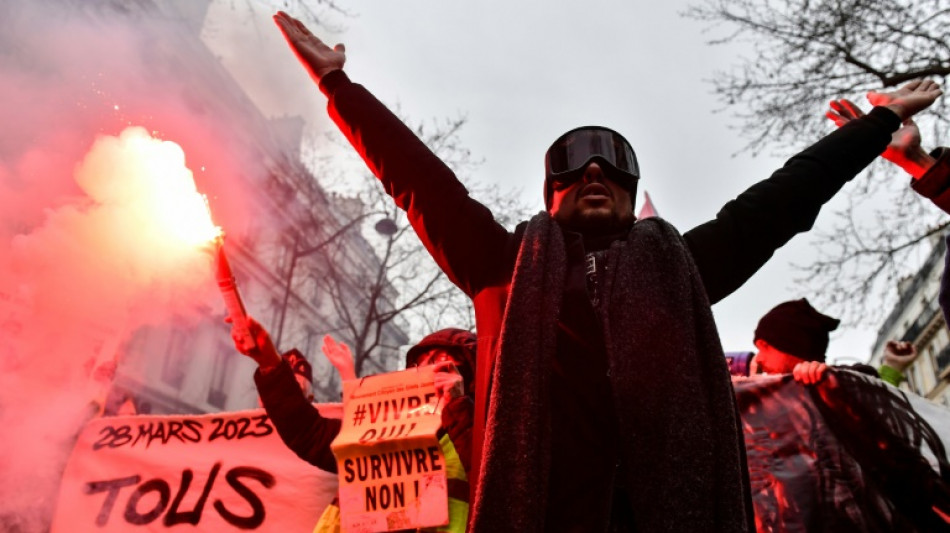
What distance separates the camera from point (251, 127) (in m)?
28.3

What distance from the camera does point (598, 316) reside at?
1571 millimetres

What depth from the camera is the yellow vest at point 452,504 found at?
11.5 feet

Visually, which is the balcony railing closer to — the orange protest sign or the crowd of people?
the orange protest sign

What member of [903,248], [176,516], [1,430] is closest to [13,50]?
[1,430]

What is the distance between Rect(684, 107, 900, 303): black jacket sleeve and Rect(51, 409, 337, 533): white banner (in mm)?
3509

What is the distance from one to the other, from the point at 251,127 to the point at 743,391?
89.4 ft

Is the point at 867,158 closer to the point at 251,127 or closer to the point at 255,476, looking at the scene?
the point at 255,476

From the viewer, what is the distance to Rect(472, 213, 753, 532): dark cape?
1294 millimetres

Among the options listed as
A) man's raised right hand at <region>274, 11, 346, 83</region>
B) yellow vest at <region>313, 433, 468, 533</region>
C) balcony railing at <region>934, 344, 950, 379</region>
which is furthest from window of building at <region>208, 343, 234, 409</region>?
balcony railing at <region>934, 344, 950, 379</region>

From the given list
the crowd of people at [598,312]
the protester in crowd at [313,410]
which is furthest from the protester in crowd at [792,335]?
the crowd of people at [598,312]

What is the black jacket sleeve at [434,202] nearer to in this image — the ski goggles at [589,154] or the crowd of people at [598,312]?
the crowd of people at [598,312]

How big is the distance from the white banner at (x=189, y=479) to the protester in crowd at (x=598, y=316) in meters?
3.34

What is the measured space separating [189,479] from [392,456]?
5.72 ft

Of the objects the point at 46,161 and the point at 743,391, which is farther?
the point at 46,161
